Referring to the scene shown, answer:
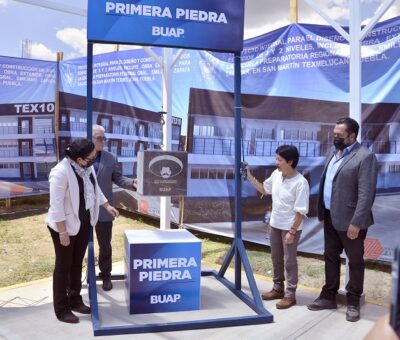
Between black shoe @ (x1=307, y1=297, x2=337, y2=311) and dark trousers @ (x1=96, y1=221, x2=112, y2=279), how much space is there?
194 cm

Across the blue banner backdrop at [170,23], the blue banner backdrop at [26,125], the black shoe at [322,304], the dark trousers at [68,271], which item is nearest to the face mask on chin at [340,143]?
the blue banner backdrop at [170,23]

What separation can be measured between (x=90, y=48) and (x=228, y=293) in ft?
8.51

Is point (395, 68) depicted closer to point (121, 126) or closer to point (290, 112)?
point (290, 112)

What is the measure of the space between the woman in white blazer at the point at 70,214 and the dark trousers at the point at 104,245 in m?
0.61

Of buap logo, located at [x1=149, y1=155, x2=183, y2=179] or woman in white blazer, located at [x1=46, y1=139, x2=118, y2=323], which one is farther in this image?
buap logo, located at [x1=149, y1=155, x2=183, y2=179]

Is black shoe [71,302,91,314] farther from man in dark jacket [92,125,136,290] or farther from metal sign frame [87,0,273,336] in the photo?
man in dark jacket [92,125,136,290]

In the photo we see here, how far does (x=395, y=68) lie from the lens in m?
4.64

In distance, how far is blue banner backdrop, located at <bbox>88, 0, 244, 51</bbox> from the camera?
3645 millimetres

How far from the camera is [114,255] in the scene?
5949mm

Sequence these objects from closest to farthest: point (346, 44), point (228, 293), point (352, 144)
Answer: point (352, 144)
point (228, 293)
point (346, 44)

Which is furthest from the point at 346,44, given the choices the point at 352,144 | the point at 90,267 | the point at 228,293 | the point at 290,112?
the point at 90,267

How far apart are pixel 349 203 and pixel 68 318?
7.86 ft

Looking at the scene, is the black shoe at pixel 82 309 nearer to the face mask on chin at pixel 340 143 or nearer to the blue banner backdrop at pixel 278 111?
the face mask on chin at pixel 340 143

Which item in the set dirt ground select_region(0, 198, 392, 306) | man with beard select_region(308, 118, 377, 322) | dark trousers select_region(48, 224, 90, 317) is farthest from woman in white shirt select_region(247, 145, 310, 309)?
dark trousers select_region(48, 224, 90, 317)
